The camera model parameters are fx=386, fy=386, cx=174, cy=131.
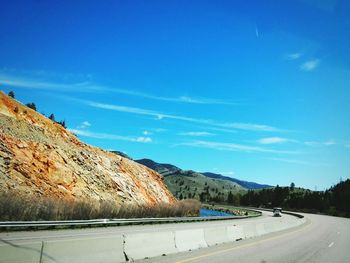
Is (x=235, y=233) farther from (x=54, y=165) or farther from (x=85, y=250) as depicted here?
(x=54, y=165)

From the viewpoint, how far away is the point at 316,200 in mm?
131000

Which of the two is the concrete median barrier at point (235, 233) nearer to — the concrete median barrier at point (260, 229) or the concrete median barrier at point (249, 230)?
the concrete median barrier at point (249, 230)

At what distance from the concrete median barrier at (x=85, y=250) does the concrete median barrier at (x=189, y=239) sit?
3613mm

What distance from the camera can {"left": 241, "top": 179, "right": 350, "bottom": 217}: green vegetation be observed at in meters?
110

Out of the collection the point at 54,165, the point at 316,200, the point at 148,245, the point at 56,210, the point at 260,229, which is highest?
the point at 316,200

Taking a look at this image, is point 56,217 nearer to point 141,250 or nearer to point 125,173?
point 141,250

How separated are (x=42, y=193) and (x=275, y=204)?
13444 cm

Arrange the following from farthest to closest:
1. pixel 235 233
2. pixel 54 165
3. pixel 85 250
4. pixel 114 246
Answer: pixel 54 165 → pixel 235 233 → pixel 114 246 → pixel 85 250

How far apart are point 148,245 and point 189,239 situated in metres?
→ 3.11

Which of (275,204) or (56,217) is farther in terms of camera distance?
(275,204)

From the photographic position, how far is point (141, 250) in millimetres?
11680

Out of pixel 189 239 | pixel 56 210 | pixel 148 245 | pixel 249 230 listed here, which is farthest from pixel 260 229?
pixel 148 245

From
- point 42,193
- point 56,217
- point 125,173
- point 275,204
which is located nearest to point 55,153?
point 42,193

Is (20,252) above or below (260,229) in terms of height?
below
